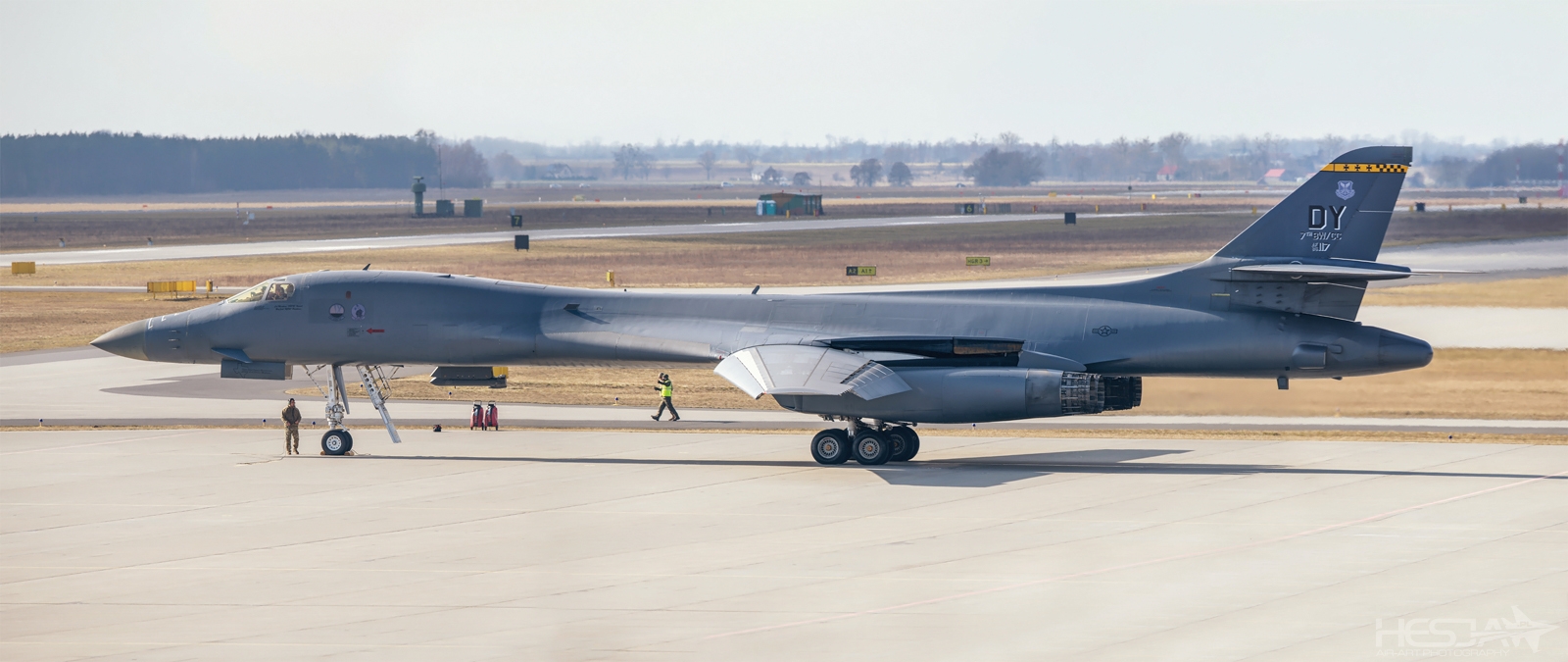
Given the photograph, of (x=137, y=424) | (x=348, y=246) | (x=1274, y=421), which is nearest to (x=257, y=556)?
(x=137, y=424)

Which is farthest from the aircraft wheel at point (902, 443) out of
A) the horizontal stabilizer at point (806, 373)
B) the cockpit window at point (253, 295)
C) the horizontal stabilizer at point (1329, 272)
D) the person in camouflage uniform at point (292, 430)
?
the cockpit window at point (253, 295)

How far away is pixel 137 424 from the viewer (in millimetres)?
33969

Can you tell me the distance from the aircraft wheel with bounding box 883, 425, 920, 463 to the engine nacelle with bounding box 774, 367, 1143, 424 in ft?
3.68

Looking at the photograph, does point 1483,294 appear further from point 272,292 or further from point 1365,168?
point 272,292

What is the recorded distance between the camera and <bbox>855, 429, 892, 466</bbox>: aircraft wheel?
28.1m

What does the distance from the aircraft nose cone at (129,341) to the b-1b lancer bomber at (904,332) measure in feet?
0.13

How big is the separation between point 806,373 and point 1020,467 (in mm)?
4529

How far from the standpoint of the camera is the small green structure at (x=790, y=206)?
148750 millimetres

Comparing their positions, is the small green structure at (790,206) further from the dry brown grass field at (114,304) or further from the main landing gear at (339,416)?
the main landing gear at (339,416)

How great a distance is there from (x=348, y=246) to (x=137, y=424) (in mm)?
65920

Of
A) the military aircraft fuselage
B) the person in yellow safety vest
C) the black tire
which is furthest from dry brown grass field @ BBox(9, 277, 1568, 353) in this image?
the black tire

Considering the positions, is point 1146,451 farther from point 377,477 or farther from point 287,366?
point 287,366

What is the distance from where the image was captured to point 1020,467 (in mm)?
27906

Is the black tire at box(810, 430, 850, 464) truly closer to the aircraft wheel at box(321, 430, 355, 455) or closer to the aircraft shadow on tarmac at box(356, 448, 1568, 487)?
the aircraft shadow on tarmac at box(356, 448, 1568, 487)
